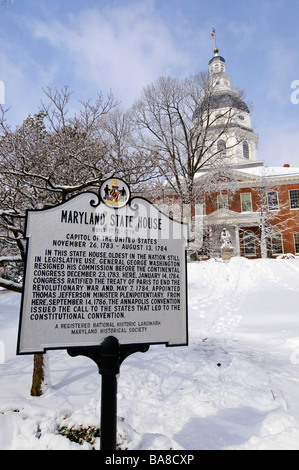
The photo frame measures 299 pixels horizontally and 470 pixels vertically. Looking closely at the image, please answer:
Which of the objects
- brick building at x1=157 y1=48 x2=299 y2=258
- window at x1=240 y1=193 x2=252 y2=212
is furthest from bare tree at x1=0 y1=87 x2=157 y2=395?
window at x1=240 y1=193 x2=252 y2=212

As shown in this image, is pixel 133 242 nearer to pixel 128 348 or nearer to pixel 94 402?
pixel 128 348

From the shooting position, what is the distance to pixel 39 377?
478 centimetres

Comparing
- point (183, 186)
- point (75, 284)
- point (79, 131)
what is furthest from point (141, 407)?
point (183, 186)

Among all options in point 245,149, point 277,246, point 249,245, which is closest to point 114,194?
point 249,245

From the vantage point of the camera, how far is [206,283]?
16.7 meters

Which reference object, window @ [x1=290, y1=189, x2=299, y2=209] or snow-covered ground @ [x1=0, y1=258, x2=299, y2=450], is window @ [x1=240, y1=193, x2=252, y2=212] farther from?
snow-covered ground @ [x1=0, y1=258, x2=299, y2=450]

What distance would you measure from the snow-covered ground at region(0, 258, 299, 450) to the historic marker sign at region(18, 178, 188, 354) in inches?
53.0

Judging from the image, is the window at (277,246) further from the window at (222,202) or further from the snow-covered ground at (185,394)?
the snow-covered ground at (185,394)

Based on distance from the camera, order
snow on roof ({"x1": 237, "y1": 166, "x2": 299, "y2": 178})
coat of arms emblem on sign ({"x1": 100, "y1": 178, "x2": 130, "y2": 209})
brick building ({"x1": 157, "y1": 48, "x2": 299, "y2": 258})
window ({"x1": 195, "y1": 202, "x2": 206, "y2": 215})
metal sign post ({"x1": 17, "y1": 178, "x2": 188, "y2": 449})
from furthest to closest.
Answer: snow on roof ({"x1": 237, "y1": 166, "x2": 299, "y2": 178}) < window ({"x1": 195, "y1": 202, "x2": 206, "y2": 215}) < brick building ({"x1": 157, "y1": 48, "x2": 299, "y2": 258}) < coat of arms emblem on sign ({"x1": 100, "y1": 178, "x2": 130, "y2": 209}) < metal sign post ({"x1": 17, "y1": 178, "x2": 188, "y2": 449})

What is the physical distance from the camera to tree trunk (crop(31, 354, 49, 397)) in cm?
474

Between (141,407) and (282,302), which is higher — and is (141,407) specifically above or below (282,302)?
below

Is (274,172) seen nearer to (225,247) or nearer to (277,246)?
(277,246)

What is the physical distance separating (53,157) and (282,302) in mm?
9922

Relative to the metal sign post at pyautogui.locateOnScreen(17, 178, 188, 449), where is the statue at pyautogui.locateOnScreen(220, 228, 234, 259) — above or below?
above
